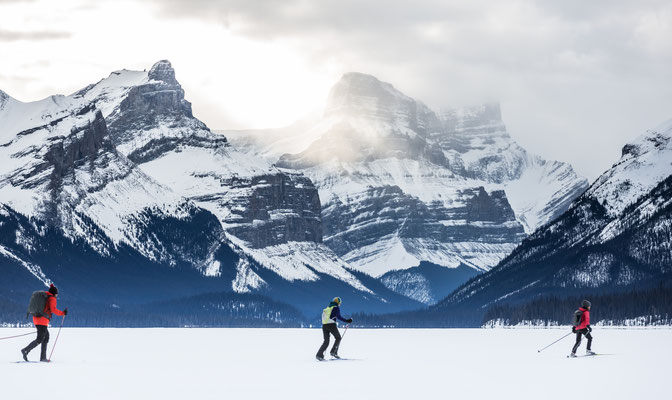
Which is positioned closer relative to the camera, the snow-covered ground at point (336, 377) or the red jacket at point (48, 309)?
the snow-covered ground at point (336, 377)

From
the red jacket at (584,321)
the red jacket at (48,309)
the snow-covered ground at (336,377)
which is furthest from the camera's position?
the red jacket at (584,321)

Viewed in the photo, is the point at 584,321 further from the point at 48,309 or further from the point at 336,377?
the point at 48,309

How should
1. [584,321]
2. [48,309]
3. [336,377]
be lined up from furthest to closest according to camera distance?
[584,321] < [48,309] < [336,377]

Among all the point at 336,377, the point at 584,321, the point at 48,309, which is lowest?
the point at 336,377

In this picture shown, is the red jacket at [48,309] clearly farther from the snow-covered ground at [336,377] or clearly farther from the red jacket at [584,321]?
the red jacket at [584,321]

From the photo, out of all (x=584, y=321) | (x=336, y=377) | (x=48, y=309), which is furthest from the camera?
(x=584, y=321)

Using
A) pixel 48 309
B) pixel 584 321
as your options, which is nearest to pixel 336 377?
pixel 48 309

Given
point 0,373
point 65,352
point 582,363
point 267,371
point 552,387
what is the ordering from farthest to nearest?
1. point 65,352
2. point 582,363
3. point 267,371
4. point 0,373
5. point 552,387

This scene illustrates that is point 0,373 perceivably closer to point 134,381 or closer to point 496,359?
point 134,381

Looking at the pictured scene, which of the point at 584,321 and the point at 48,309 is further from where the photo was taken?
the point at 584,321

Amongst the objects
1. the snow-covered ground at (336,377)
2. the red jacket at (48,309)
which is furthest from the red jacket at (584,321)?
the red jacket at (48,309)

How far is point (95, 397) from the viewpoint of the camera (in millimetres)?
52719

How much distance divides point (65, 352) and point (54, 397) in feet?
135

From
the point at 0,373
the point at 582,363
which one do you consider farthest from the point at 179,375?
the point at 582,363
